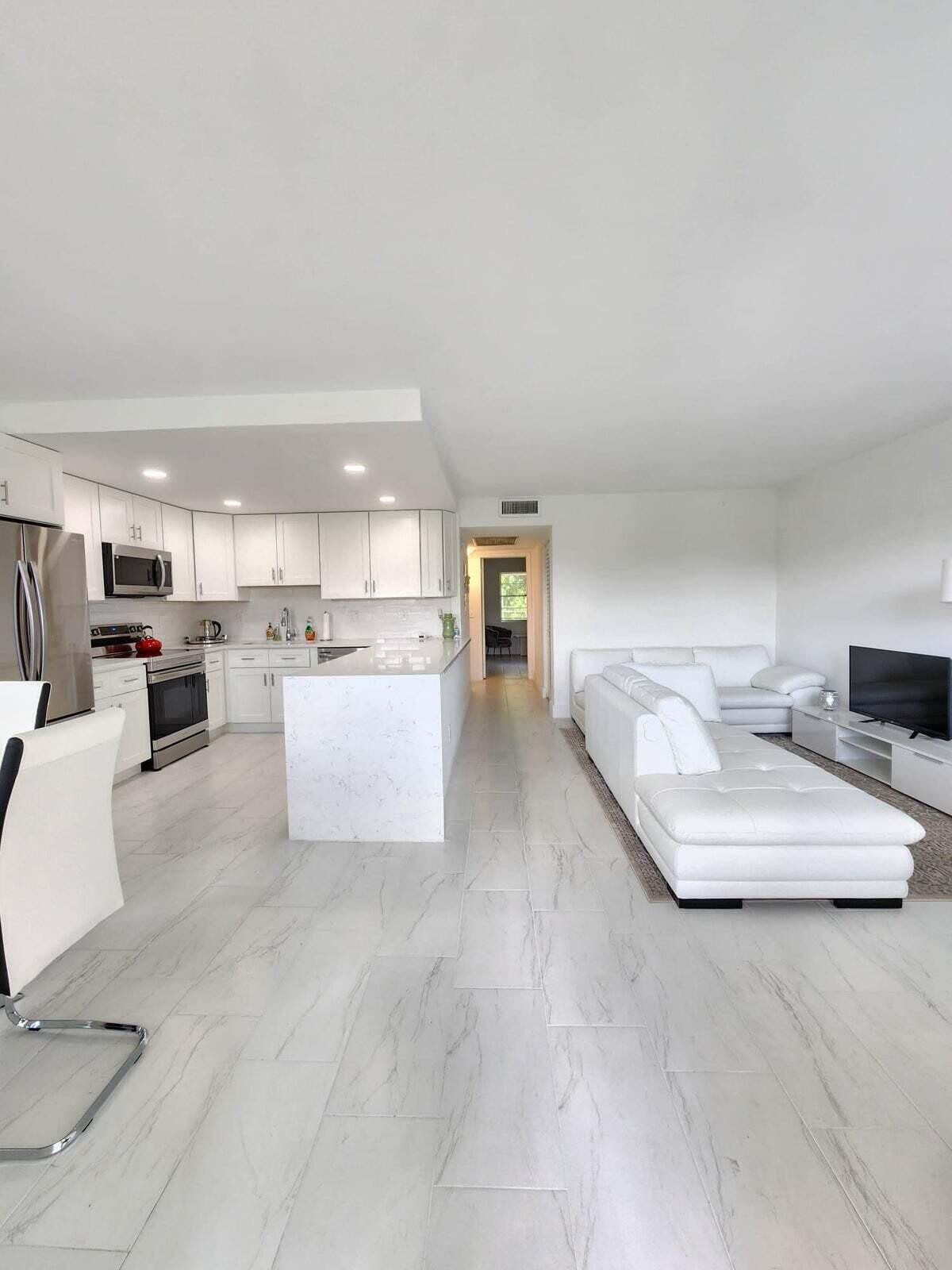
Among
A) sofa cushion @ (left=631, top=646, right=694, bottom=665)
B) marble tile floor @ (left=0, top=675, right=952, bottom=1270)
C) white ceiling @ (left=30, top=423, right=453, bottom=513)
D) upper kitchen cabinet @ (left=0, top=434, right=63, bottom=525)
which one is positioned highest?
white ceiling @ (left=30, top=423, right=453, bottom=513)

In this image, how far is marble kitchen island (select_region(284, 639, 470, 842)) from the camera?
2.99m

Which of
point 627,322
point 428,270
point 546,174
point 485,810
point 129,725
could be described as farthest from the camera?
point 129,725

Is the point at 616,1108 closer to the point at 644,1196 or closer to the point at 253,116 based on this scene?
the point at 644,1196

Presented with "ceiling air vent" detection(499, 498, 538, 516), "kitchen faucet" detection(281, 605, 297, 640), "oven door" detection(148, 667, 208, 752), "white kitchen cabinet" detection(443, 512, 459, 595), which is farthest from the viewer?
"ceiling air vent" detection(499, 498, 538, 516)

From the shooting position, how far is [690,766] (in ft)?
8.89

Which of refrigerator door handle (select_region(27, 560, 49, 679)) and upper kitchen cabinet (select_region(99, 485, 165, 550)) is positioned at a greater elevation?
upper kitchen cabinet (select_region(99, 485, 165, 550))

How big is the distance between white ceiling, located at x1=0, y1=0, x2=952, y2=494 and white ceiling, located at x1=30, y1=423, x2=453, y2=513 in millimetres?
301

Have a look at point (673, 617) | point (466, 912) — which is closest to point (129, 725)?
point (466, 912)

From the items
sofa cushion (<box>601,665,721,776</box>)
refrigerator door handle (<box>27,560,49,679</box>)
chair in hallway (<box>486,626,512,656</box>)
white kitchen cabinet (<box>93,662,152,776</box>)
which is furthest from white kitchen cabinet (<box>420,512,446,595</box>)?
chair in hallway (<box>486,626,512,656</box>)

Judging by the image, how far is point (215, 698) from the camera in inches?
213

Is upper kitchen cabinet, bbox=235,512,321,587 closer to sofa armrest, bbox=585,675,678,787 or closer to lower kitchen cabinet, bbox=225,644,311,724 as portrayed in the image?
lower kitchen cabinet, bbox=225,644,311,724

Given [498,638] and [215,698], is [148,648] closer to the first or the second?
[215,698]

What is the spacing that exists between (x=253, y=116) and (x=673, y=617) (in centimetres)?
576

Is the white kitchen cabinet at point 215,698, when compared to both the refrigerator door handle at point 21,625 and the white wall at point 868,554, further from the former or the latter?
the white wall at point 868,554
